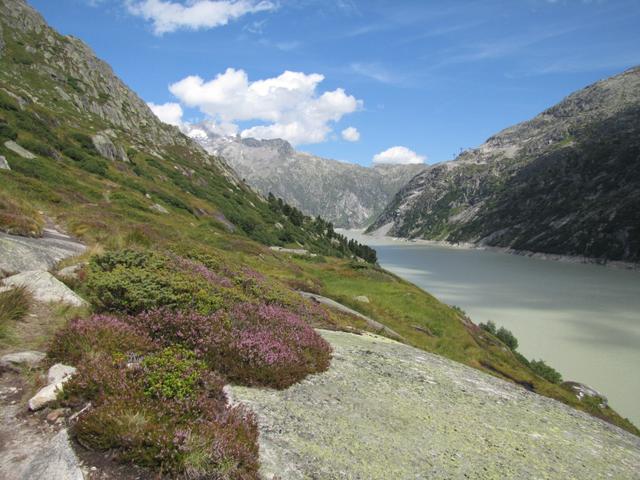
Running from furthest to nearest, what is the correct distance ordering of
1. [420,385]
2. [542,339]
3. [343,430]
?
[542,339] < [420,385] < [343,430]

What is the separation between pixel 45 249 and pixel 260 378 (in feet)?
29.3

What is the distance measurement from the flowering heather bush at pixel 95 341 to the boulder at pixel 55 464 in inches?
65.6

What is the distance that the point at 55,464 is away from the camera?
4852 millimetres

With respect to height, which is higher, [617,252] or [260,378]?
[617,252]

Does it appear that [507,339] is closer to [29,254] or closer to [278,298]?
[278,298]

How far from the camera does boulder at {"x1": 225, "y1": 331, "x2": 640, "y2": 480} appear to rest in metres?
6.37

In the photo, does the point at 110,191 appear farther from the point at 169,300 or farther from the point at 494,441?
the point at 494,441

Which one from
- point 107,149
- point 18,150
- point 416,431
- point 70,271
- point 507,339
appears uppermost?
point 107,149

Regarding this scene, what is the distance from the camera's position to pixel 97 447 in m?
5.21

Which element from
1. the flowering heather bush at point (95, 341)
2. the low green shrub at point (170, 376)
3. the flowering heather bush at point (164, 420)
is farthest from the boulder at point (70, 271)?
the low green shrub at point (170, 376)

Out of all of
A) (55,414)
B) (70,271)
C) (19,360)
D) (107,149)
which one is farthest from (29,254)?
(107,149)

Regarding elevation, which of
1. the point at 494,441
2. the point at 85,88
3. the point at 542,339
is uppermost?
the point at 85,88

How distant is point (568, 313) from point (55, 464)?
91.7 m

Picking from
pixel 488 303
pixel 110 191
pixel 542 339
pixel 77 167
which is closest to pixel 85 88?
pixel 77 167
